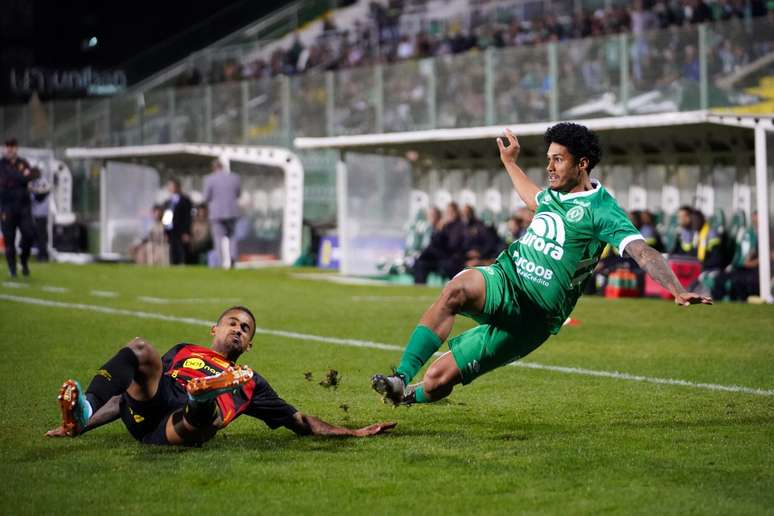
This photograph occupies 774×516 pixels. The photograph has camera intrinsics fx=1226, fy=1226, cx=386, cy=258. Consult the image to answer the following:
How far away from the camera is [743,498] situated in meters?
5.33

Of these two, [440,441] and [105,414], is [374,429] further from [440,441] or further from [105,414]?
[105,414]

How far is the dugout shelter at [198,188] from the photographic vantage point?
29.5 m

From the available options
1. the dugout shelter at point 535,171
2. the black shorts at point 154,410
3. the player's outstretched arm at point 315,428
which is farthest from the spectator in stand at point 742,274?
the black shorts at point 154,410

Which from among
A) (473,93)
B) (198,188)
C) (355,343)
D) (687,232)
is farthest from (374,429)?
(198,188)

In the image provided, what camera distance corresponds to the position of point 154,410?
645 centimetres

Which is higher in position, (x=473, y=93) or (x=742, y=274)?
(x=473, y=93)

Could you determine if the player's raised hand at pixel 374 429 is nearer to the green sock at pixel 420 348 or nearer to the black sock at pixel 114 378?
the green sock at pixel 420 348

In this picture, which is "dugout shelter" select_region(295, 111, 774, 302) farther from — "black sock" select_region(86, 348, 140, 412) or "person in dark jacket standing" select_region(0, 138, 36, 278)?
"black sock" select_region(86, 348, 140, 412)

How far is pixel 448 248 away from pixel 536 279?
1466 centimetres

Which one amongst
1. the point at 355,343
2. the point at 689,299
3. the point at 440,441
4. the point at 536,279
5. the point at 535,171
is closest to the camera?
the point at 689,299

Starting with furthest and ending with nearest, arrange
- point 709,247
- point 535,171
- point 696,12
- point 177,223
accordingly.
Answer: point 177,223, point 696,12, point 535,171, point 709,247

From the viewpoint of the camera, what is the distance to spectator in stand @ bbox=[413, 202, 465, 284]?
21.1m

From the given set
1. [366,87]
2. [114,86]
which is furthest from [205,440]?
[114,86]

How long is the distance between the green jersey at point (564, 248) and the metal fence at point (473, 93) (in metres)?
12.9
